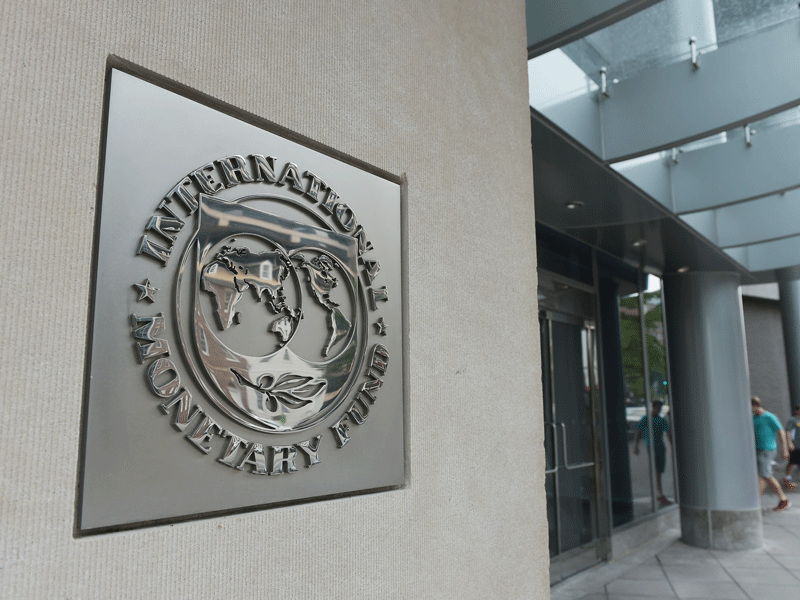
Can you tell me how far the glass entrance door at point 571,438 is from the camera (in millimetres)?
5758

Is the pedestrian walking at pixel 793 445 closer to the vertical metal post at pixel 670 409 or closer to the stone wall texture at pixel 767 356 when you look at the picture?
the stone wall texture at pixel 767 356

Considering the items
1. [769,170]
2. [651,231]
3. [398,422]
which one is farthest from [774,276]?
[398,422]

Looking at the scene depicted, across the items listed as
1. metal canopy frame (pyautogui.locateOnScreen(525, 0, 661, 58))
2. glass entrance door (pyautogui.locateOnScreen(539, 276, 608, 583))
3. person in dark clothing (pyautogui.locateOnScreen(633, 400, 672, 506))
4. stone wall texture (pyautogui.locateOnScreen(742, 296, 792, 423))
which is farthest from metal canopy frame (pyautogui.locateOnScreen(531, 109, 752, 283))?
stone wall texture (pyautogui.locateOnScreen(742, 296, 792, 423))

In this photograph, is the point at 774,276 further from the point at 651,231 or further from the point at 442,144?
the point at 442,144

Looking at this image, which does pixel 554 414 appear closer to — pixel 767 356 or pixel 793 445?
pixel 793 445

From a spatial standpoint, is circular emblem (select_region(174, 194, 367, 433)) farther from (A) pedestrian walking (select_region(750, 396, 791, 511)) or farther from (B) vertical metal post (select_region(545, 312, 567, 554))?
(A) pedestrian walking (select_region(750, 396, 791, 511))

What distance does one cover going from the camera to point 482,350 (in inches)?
77.6

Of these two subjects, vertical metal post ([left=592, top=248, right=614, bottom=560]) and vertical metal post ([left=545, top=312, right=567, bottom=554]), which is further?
vertical metal post ([left=592, top=248, right=614, bottom=560])

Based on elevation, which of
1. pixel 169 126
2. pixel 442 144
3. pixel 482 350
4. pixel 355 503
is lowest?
pixel 355 503

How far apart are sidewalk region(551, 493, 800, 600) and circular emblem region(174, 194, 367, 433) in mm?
4890

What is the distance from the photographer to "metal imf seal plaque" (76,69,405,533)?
111 cm

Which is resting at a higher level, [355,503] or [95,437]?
[95,437]

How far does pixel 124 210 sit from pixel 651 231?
19.0 ft

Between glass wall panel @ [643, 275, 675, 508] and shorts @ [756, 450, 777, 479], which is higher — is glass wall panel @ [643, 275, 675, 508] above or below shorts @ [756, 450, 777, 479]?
above
